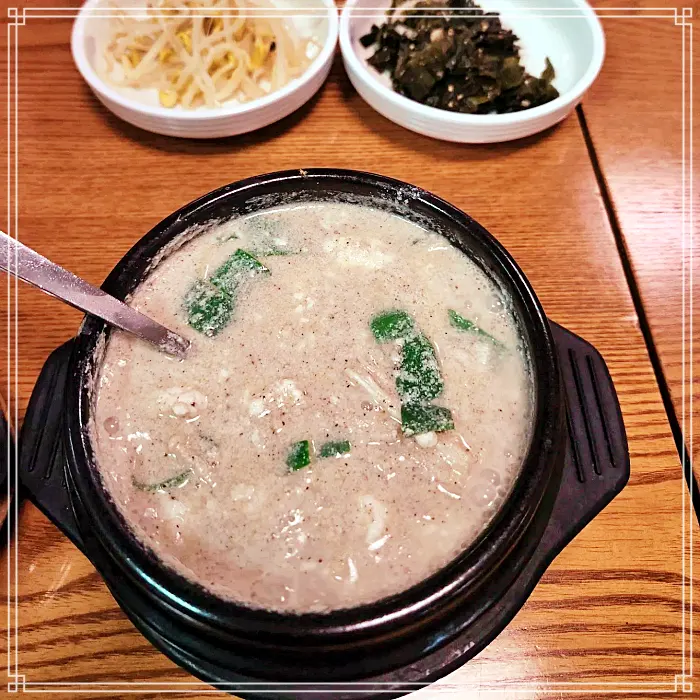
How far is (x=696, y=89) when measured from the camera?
1.76 m

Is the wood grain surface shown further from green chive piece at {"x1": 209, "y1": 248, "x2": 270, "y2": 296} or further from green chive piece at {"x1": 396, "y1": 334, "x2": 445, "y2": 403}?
green chive piece at {"x1": 209, "y1": 248, "x2": 270, "y2": 296}

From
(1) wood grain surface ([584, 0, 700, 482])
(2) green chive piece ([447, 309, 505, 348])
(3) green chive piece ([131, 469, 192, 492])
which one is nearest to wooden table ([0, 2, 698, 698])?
(1) wood grain surface ([584, 0, 700, 482])

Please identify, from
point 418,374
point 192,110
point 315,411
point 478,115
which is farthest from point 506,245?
point 192,110

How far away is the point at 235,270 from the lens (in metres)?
1.14

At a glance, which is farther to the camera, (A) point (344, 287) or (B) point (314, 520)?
(A) point (344, 287)

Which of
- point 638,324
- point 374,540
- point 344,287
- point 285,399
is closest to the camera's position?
point 374,540

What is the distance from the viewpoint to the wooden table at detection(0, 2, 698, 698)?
102 cm

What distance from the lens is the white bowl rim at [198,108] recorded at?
1.54m

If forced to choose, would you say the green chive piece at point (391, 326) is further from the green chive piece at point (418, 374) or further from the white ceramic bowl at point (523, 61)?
the white ceramic bowl at point (523, 61)

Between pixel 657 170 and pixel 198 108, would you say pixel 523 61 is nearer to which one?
pixel 657 170

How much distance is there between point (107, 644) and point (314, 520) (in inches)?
18.3

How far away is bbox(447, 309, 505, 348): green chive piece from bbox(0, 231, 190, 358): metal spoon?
0.48 m

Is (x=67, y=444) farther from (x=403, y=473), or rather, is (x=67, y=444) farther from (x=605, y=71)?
(x=605, y=71)

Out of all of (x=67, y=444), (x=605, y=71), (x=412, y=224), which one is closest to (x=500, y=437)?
(x=412, y=224)
